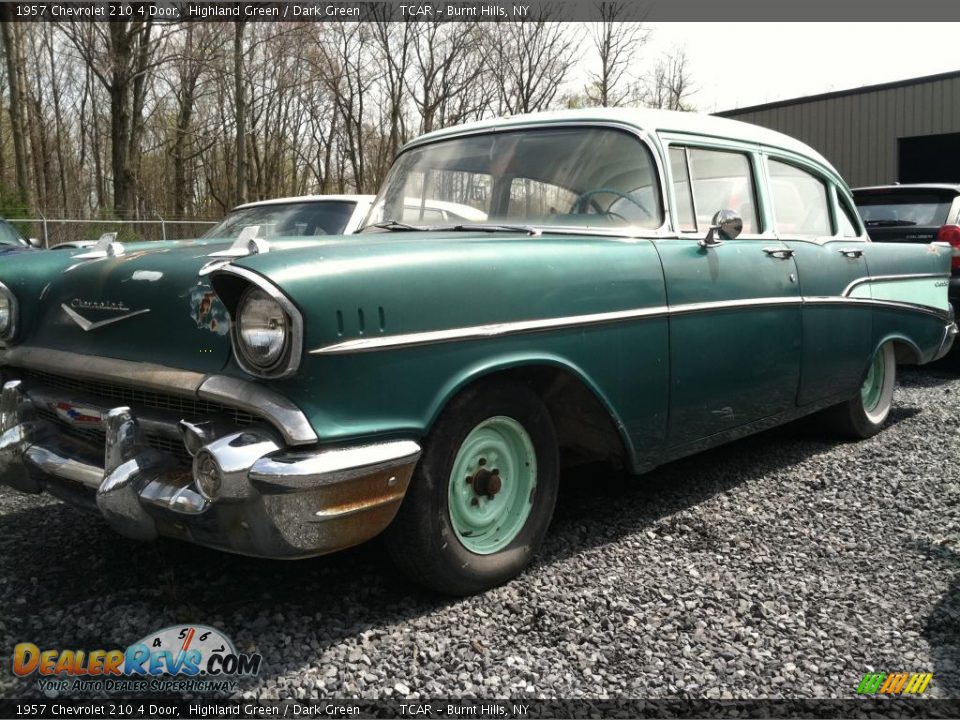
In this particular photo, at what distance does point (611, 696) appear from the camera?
2176 millimetres

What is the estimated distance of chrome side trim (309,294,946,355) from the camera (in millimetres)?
2299

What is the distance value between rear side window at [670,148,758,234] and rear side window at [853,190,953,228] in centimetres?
384

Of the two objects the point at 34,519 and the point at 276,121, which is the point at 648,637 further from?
the point at 276,121

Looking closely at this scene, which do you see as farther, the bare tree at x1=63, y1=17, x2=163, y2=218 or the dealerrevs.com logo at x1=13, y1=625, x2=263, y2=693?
the bare tree at x1=63, y1=17, x2=163, y2=218

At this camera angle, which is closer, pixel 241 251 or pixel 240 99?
pixel 241 251

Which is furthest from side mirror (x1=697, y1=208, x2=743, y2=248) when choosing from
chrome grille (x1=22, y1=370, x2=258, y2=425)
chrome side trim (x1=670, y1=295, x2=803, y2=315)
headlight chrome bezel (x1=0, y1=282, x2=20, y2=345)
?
headlight chrome bezel (x1=0, y1=282, x2=20, y2=345)

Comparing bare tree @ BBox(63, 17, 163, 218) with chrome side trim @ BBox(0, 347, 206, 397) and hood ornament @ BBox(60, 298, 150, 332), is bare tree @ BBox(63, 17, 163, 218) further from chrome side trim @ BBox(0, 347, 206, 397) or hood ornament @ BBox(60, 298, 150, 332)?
hood ornament @ BBox(60, 298, 150, 332)

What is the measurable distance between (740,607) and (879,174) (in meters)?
17.4

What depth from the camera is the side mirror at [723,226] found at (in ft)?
11.2

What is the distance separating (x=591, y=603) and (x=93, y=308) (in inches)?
73.3

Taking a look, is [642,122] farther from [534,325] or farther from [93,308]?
[93,308]

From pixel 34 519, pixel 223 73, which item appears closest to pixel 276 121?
pixel 223 73

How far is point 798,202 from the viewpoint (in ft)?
14.2

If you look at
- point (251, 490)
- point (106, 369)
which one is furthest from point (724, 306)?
point (106, 369)
